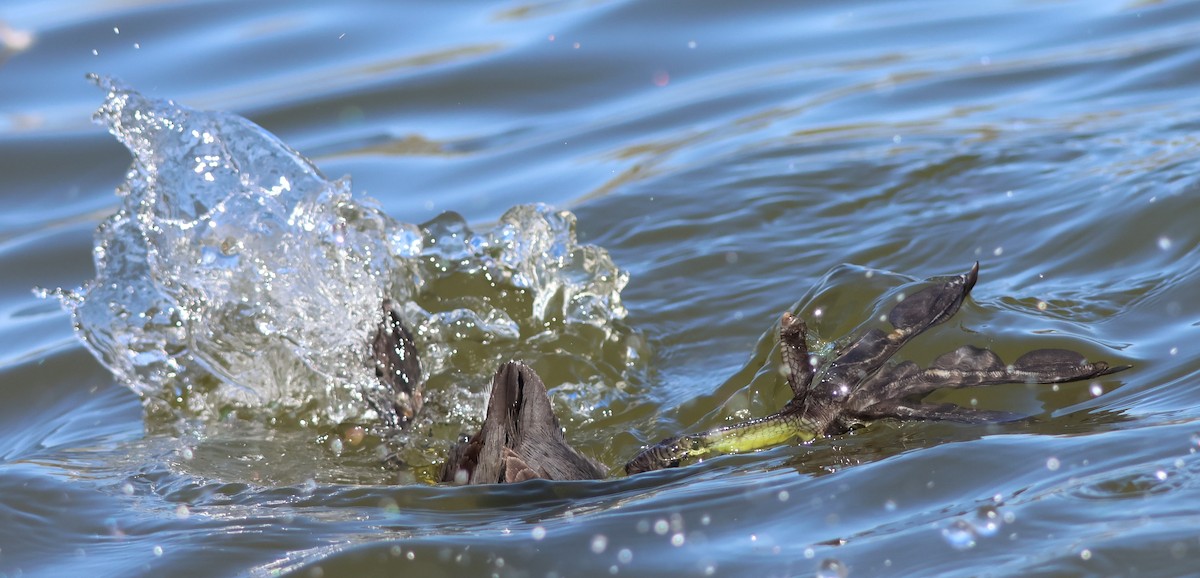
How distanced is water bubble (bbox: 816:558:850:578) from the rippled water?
2cm

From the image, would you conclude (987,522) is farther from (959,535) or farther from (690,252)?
(690,252)

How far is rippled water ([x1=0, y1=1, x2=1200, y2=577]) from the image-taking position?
88.9 inches

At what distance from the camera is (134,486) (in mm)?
3004

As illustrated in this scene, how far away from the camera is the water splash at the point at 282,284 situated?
12.4 feet

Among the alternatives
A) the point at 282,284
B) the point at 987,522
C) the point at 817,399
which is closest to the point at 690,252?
the point at 282,284

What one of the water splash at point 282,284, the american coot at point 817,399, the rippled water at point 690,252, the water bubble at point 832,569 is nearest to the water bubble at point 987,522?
the rippled water at point 690,252

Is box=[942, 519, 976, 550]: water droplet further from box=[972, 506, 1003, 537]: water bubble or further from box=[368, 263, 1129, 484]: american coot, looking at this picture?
box=[368, 263, 1129, 484]: american coot

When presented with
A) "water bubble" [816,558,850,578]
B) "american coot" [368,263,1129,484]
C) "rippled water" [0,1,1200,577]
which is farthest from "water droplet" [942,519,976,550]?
"american coot" [368,263,1129,484]

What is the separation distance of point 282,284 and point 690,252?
Answer: 137 cm

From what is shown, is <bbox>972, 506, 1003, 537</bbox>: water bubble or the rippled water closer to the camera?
<bbox>972, 506, 1003, 537</bbox>: water bubble

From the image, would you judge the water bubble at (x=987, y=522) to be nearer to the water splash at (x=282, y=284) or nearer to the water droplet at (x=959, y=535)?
the water droplet at (x=959, y=535)

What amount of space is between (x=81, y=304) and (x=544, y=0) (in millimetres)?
4538

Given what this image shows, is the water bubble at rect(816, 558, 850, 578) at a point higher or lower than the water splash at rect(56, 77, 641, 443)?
lower

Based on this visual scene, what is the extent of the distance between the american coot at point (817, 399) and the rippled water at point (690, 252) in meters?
0.06
